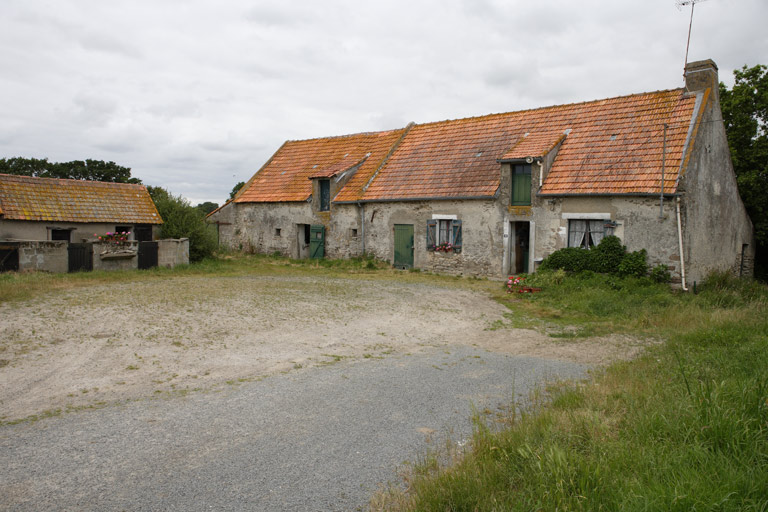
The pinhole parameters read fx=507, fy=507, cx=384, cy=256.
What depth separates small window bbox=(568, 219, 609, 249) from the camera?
16703mm

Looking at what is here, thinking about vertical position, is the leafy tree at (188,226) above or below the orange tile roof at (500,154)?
below

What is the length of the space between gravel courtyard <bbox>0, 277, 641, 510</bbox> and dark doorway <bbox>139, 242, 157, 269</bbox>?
6.62 m

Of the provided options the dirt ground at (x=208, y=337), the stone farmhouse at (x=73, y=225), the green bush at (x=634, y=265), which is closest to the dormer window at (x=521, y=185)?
the green bush at (x=634, y=265)

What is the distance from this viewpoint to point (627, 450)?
411cm

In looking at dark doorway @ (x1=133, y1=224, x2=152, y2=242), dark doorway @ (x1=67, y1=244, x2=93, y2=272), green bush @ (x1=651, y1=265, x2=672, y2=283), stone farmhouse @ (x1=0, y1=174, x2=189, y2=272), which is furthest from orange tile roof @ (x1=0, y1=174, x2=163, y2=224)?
green bush @ (x1=651, y1=265, x2=672, y2=283)

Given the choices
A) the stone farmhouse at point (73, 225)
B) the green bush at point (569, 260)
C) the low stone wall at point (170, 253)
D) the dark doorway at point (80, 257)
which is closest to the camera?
the green bush at point (569, 260)

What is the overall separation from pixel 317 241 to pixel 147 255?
8.17 metres

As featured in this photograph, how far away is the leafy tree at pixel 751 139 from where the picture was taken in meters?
21.6

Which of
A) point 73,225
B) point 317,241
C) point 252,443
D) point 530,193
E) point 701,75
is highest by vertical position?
point 701,75

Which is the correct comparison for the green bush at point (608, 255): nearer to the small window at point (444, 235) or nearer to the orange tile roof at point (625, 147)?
the orange tile roof at point (625, 147)

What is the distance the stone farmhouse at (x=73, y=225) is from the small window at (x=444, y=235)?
10.1 m

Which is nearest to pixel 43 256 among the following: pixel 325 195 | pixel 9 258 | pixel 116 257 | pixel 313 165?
pixel 9 258

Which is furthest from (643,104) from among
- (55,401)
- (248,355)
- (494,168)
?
(55,401)

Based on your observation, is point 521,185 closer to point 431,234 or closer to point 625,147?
point 625,147
